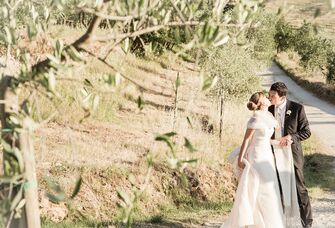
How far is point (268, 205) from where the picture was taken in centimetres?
800

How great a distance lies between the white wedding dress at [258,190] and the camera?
7930 millimetres

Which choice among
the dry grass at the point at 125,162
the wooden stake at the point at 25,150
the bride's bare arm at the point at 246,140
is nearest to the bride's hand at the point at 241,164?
the bride's bare arm at the point at 246,140

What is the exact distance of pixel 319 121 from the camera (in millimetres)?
25953

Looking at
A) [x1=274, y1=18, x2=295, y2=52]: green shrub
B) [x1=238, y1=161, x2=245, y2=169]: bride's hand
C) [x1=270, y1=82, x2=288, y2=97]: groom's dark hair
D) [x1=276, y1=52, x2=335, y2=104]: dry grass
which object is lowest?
[x1=276, y1=52, x2=335, y2=104]: dry grass

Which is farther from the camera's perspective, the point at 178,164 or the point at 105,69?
the point at 105,69

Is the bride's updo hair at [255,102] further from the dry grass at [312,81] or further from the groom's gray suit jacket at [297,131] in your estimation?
the dry grass at [312,81]

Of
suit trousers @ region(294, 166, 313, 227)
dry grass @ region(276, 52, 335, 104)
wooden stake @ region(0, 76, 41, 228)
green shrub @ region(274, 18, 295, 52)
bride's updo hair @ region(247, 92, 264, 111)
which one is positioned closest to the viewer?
wooden stake @ region(0, 76, 41, 228)

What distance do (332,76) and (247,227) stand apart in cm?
2950

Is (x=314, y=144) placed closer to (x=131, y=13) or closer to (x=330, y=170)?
(x=330, y=170)

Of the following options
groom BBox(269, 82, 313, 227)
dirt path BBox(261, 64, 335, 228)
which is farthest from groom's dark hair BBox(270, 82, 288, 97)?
dirt path BBox(261, 64, 335, 228)

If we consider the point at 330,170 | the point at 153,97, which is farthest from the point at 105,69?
the point at 330,170

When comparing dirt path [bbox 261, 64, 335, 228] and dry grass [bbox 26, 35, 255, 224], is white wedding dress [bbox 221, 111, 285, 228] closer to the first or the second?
dry grass [bbox 26, 35, 255, 224]

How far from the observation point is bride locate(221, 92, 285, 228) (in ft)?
26.0

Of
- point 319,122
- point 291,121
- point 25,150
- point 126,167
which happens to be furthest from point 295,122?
point 319,122
